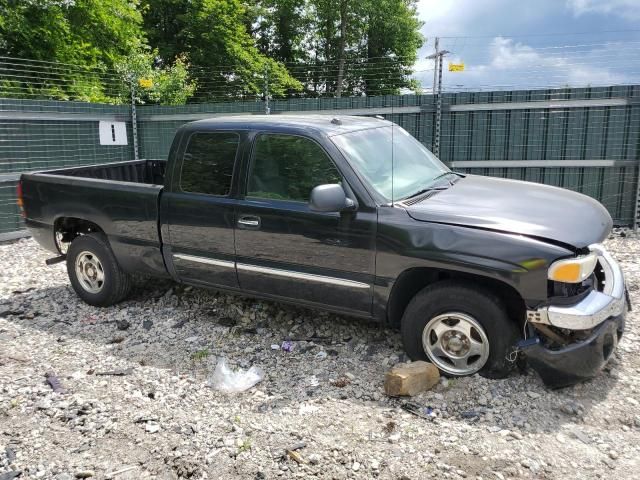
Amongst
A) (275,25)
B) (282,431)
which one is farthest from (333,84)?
(282,431)

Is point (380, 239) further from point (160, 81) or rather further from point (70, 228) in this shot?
point (160, 81)

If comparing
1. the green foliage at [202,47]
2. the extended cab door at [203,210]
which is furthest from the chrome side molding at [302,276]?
the green foliage at [202,47]

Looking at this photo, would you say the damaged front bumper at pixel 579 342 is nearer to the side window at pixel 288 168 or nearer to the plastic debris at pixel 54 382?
the side window at pixel 288 168

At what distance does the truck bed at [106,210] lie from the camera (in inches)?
202

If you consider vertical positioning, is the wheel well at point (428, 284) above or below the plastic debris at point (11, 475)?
above

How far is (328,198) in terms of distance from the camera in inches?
151

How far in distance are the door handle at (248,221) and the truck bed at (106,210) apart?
3.21 feet

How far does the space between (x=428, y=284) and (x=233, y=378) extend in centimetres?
163

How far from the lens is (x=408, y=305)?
4.01 m

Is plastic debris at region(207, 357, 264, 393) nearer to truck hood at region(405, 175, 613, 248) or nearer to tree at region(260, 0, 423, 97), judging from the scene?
truck hood at region(405, 175, 613, 248)

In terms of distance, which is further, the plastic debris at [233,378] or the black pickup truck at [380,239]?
the plastic debris at [233,378]

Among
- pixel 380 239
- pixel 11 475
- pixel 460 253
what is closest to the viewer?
pixel 11 475

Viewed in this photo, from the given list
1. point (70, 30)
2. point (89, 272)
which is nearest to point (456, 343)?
point (89, 272)

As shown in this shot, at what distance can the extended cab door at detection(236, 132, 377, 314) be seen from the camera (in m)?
4.10
